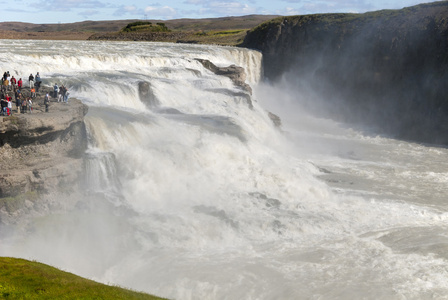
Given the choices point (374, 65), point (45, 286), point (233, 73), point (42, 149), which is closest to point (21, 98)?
point (42, 149)

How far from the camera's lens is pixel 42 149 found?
19.8 m

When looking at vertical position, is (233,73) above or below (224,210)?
above

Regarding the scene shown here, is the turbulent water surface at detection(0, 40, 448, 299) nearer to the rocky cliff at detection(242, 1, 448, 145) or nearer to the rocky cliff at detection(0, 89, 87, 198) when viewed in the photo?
the rocky cliff at detection(0, 89, 87, 198)

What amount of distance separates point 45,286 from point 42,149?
9740 millimetres

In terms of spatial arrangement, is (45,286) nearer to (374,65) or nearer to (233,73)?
(233,73)

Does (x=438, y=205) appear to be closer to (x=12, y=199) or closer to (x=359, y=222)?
(x=359, y=222)

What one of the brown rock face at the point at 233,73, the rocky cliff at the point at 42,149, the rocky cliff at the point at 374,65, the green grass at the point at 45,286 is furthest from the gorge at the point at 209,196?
the green grass at the point at 45,286

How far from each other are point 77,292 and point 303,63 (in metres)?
49.1

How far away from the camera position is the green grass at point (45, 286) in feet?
35.6

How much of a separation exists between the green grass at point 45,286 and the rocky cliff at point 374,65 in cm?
3557

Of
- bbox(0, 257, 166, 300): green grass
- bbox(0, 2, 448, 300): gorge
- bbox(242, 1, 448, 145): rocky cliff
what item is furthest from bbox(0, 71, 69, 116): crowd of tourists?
bbox(242, 1, 448, 145): rocky cliff

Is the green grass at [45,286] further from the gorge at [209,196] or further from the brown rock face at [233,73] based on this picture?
the brown rock face at [233,73]

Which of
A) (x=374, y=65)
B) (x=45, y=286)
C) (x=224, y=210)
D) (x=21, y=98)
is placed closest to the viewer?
(x=45, y=286)

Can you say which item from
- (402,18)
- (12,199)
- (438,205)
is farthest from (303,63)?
(12,199)
